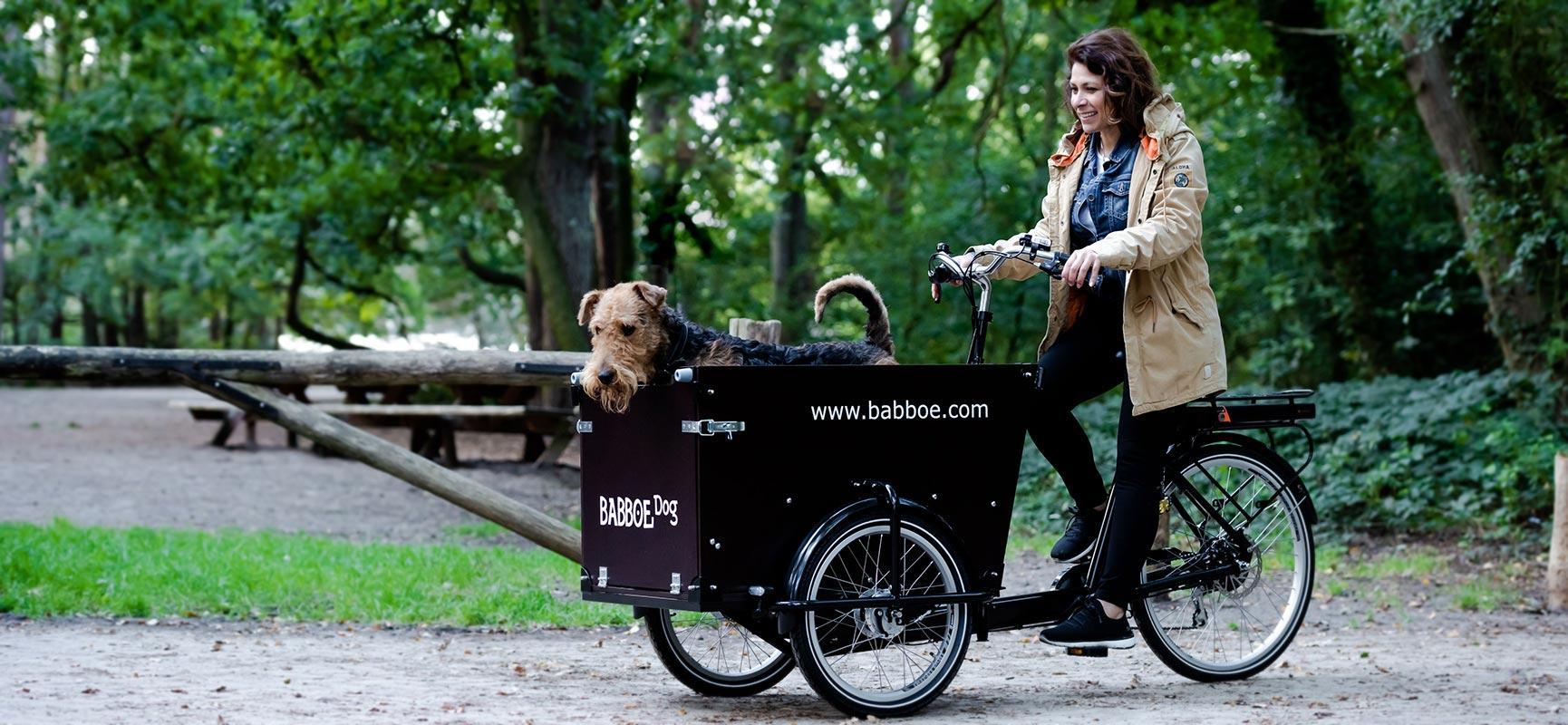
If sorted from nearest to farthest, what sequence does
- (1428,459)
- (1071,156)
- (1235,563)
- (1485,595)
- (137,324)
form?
1. (1071,156)
2. (1235,563)
3. (1485,595)
4. (1428,459)
5. (137,324)

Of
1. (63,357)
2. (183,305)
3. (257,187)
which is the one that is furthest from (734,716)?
(183,305)

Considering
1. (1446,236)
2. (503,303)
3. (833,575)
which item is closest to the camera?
(833,575)

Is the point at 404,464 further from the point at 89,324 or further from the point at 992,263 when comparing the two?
the point at 89,324

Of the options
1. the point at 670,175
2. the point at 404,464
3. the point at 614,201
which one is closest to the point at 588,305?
the point at 404,464

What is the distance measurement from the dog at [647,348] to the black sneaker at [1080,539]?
0.95m

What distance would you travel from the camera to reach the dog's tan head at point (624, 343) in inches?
179

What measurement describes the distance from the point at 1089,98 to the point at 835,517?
1569 millimetres

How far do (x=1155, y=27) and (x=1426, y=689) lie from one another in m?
11.3

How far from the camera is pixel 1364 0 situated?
1069 cm

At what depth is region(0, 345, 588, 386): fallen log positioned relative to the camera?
24.2 feet

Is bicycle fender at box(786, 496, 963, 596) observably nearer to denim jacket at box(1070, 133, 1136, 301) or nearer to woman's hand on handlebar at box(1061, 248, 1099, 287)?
woman's hand on handlebar at box(1061, 248, 1099, 287)

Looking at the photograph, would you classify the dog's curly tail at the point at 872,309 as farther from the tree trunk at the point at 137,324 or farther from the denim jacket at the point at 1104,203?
the tree trunk at the point at 137,324

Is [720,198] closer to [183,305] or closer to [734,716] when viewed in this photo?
[734,716]

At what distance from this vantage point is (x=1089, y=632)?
16.4 feet
